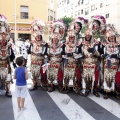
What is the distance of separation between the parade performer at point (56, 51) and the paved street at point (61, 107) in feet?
1.46

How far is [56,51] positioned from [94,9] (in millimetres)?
37290

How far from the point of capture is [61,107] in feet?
16.4

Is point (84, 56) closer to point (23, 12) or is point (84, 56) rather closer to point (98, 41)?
point (98, 41)

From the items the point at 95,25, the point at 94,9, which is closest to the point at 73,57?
the point at 95,25

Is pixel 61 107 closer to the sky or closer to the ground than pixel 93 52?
closer to the ground

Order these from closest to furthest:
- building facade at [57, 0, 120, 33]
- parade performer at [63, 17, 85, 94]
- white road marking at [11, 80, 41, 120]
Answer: white road marking at [11, 80, 41, 120], parade performer at [63, 17, 85, 94], building facade at [57, 0, 120, 33]

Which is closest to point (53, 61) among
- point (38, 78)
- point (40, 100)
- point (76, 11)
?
point (38, 78)

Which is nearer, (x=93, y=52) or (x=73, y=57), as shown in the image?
(x=93, y=52)

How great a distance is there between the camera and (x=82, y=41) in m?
5.79

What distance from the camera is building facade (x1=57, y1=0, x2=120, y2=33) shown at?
3681 cm

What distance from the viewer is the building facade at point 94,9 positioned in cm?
3681

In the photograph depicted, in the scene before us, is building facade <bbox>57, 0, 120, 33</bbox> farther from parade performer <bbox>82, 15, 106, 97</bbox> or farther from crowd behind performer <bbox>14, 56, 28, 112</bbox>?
crowd behind performer <bbox>14, 56, 28, 112</bbox>

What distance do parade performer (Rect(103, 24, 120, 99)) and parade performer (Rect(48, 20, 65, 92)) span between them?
1.10m

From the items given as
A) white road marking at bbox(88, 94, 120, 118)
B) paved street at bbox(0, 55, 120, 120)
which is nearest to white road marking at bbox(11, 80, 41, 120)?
paved street at bbox(0, 55, 120, 120)
